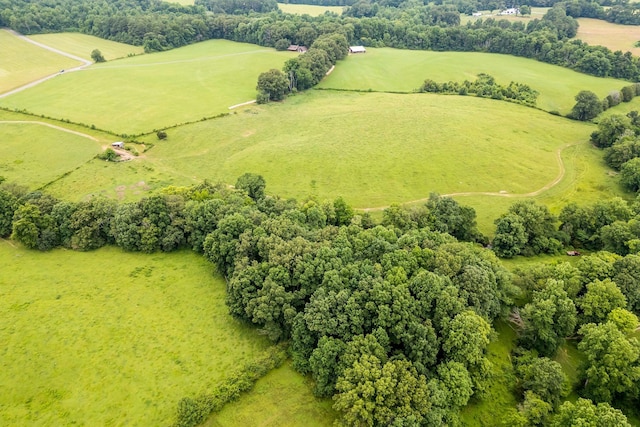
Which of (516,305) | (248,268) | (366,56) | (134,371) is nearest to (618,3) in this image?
(366,56)

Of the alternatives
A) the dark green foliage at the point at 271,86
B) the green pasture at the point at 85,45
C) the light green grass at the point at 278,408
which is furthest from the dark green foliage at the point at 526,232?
the green pasture at the point at 85,45

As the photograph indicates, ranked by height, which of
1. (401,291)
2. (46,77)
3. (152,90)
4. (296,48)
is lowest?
(401,291)

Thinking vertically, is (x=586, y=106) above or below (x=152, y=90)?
below

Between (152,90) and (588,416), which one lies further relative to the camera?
(152,90)

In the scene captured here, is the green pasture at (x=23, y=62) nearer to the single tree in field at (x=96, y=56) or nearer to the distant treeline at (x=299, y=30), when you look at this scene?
the single tree in field at (x=96, y=56)

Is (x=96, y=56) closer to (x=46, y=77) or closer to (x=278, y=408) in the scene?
(x=46, y=77)

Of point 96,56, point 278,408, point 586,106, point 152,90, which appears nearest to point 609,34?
point 586,106

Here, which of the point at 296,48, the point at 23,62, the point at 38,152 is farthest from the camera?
the point at 296,48

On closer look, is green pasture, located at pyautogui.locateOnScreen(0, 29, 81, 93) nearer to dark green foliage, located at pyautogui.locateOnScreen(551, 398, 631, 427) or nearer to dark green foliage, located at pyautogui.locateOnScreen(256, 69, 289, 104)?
dark green foliage, located at pyautogui.locateOnScreen(256, 69, 289, 104)
